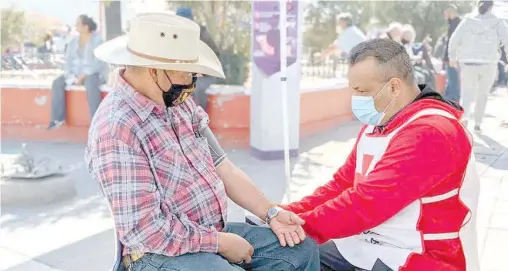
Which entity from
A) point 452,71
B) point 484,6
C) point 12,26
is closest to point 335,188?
point 484,6

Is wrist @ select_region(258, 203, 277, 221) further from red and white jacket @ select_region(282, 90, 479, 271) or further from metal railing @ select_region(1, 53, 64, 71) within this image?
metal railing @ select_region(1, 53, 64, 71)

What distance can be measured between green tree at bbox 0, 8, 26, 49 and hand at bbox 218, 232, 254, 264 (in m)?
10.6

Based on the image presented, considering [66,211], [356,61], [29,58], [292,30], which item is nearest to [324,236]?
[356,61]

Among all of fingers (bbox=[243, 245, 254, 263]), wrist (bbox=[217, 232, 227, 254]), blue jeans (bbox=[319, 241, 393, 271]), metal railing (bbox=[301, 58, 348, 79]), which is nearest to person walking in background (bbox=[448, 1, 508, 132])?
metal railing (bbox=[301, 58, 348, 79])

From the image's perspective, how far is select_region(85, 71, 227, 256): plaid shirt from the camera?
1.76 metres

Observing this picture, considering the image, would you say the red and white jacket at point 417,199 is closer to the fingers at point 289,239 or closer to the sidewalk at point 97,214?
the fingers at point 289,239

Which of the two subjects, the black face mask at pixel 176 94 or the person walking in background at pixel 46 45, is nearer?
the black face mask at pixel 176 94

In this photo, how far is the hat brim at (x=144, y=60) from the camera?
1911 mm

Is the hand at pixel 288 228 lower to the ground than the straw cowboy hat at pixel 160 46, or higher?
lower

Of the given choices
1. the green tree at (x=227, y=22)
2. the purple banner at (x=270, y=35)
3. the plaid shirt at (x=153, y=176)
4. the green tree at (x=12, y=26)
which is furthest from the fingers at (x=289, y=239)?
the green tree at (x=12, y=26)

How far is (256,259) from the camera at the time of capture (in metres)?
2.01

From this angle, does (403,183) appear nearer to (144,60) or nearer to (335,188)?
(335,188)

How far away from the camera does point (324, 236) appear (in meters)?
2.02

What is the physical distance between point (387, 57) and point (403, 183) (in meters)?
0.42
